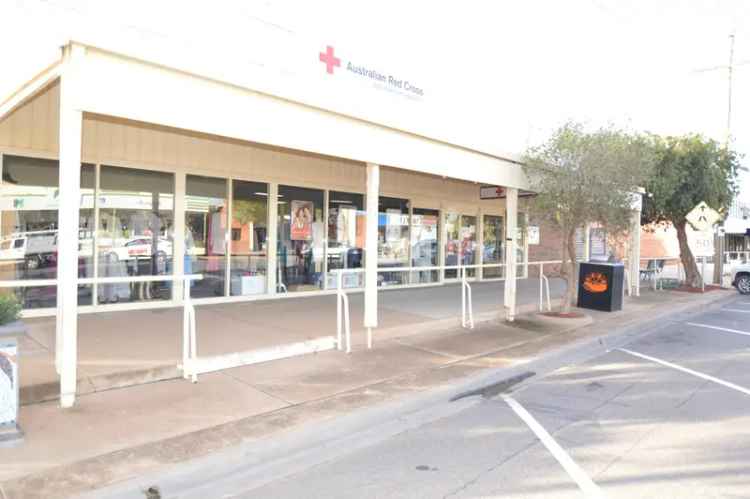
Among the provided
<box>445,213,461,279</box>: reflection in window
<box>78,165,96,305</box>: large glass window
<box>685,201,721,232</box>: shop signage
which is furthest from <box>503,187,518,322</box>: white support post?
<box>685,201,721,232</box>: shop signage

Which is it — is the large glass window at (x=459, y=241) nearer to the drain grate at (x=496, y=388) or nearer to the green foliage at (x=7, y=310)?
the drain grate at (x=496, y=388)

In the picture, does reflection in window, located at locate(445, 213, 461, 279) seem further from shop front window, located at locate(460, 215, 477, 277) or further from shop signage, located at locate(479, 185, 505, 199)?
shop signage, located at locate(479, 185, 505, 199)

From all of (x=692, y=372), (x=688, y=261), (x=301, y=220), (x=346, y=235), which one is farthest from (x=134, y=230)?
(x=688, y=261)

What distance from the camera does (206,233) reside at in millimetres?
11148

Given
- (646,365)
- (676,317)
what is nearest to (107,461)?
(646,365)

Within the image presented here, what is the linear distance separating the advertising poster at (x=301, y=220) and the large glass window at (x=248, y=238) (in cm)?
81

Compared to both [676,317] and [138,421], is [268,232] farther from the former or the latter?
[676,317]

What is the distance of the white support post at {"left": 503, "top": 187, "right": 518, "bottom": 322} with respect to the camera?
427 inches

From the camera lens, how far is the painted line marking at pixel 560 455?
410cm

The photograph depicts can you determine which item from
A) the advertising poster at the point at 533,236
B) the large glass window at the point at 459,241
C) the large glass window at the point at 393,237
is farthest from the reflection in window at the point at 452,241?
the advertising poster at the point at 533,236

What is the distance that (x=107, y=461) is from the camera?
4.23 metres

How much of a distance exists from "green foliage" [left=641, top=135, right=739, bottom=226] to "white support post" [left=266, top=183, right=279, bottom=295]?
37.3ft

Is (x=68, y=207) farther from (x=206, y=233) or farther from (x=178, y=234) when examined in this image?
(x=206, y=233)

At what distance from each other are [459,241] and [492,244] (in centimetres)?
208
